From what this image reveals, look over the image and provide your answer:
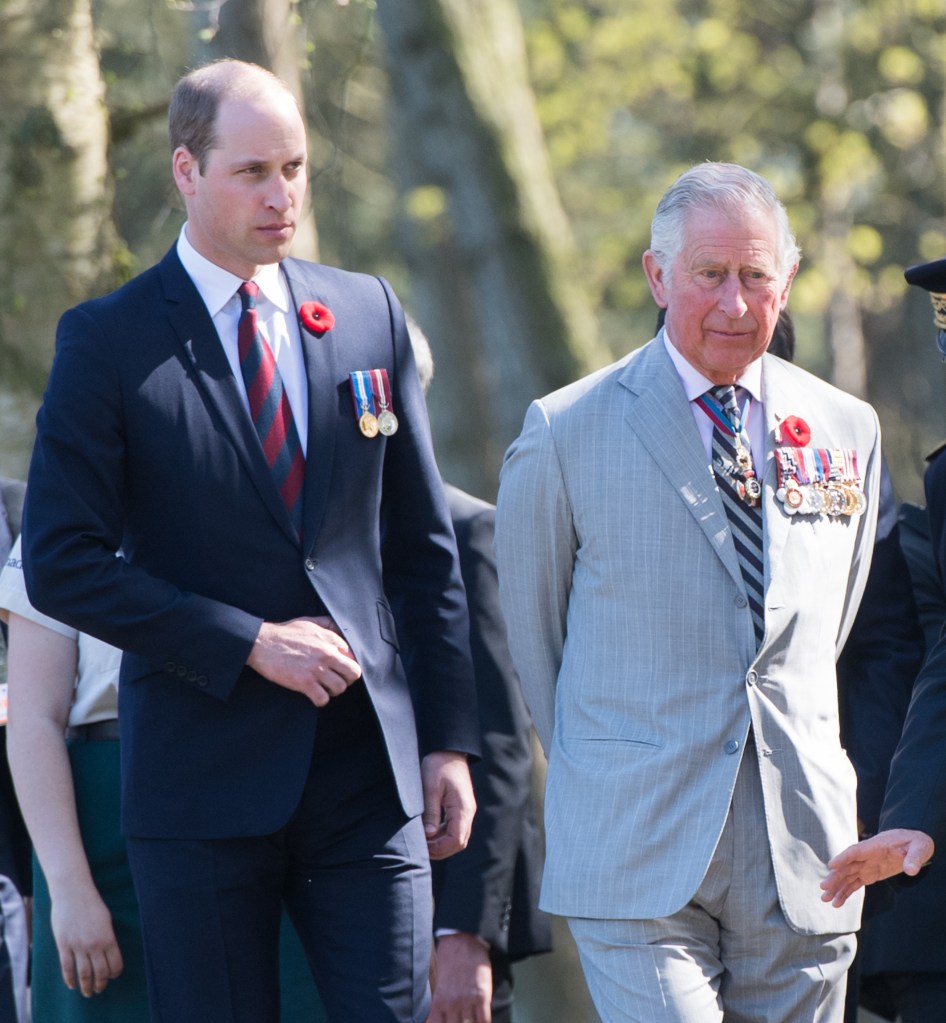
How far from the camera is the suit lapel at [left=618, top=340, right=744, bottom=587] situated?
3.50m

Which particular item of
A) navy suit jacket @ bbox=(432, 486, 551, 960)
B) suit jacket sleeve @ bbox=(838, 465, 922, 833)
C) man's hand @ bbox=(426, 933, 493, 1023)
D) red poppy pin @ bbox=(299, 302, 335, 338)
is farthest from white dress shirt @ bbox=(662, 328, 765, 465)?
man's hand @ bbox=(426, 933, 493, 1023)

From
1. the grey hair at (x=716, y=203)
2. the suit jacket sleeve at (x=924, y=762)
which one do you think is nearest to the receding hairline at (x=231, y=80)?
the grey hair at (x=716, y=203)

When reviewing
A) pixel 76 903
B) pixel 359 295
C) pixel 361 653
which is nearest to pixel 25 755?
pixel 76 903

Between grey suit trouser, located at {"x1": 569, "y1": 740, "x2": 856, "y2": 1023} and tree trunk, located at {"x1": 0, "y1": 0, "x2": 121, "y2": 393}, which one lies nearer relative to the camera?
grey suit trouser, located at {"x1": 569, "y1": 740, "x2": 856, "y2": 1023}

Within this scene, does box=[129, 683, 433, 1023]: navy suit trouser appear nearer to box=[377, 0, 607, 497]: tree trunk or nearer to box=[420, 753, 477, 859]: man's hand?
box=[420, 753, 477, 859]: man's hand

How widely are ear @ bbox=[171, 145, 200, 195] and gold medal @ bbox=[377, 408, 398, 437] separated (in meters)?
0.56

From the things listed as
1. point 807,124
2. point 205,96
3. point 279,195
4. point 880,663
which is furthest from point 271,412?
point 807,124

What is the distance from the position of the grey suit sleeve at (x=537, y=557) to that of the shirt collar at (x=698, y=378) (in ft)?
0.98

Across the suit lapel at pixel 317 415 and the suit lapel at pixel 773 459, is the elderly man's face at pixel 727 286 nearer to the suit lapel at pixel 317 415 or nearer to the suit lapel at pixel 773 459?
the suit lapel at pixel 773 459

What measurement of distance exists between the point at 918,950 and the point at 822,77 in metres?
10.6

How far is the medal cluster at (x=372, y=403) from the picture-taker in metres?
3.45

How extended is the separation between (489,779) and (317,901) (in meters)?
1.25

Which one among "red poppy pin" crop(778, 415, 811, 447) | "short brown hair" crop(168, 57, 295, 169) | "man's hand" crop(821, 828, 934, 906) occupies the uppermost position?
"short brown hair" crop(168, 57, 295, 169)

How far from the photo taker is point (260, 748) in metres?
3.26
